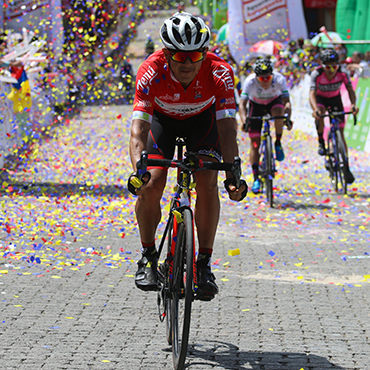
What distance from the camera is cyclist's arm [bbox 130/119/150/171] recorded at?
440 cm

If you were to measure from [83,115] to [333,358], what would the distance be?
2417 centimetres

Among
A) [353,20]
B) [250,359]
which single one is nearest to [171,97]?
[250,359]

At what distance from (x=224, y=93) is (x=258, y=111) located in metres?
6.59

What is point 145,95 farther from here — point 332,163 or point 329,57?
point 332,163

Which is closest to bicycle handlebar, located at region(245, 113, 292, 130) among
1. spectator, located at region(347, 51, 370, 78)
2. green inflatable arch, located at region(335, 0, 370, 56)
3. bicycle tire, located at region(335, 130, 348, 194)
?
bicycle tire, located at region(335, 130, 348, 194)

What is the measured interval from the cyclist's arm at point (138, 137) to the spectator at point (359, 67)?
12.4m

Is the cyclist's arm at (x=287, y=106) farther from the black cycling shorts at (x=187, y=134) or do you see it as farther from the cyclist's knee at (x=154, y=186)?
the cyclist's knee at (x=154, y=186)

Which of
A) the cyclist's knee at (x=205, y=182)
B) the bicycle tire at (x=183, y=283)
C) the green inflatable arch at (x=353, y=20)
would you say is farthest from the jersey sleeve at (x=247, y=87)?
the green inflatable arch at (x=353, y=20)

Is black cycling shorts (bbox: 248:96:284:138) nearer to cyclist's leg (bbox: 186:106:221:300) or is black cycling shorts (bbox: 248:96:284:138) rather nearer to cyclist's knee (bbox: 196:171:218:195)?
cyclist's leg (bbox: 186:106:221:300)

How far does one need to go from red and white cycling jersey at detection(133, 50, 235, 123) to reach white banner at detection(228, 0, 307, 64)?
24.2 meters

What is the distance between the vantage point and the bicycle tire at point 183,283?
12.5 feet

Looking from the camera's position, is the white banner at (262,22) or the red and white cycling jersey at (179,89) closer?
the red and white cycling jersey at (179,89)

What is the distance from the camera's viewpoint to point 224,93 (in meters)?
4.53

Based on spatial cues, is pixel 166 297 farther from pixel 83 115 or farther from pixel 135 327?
pixel 83 115
